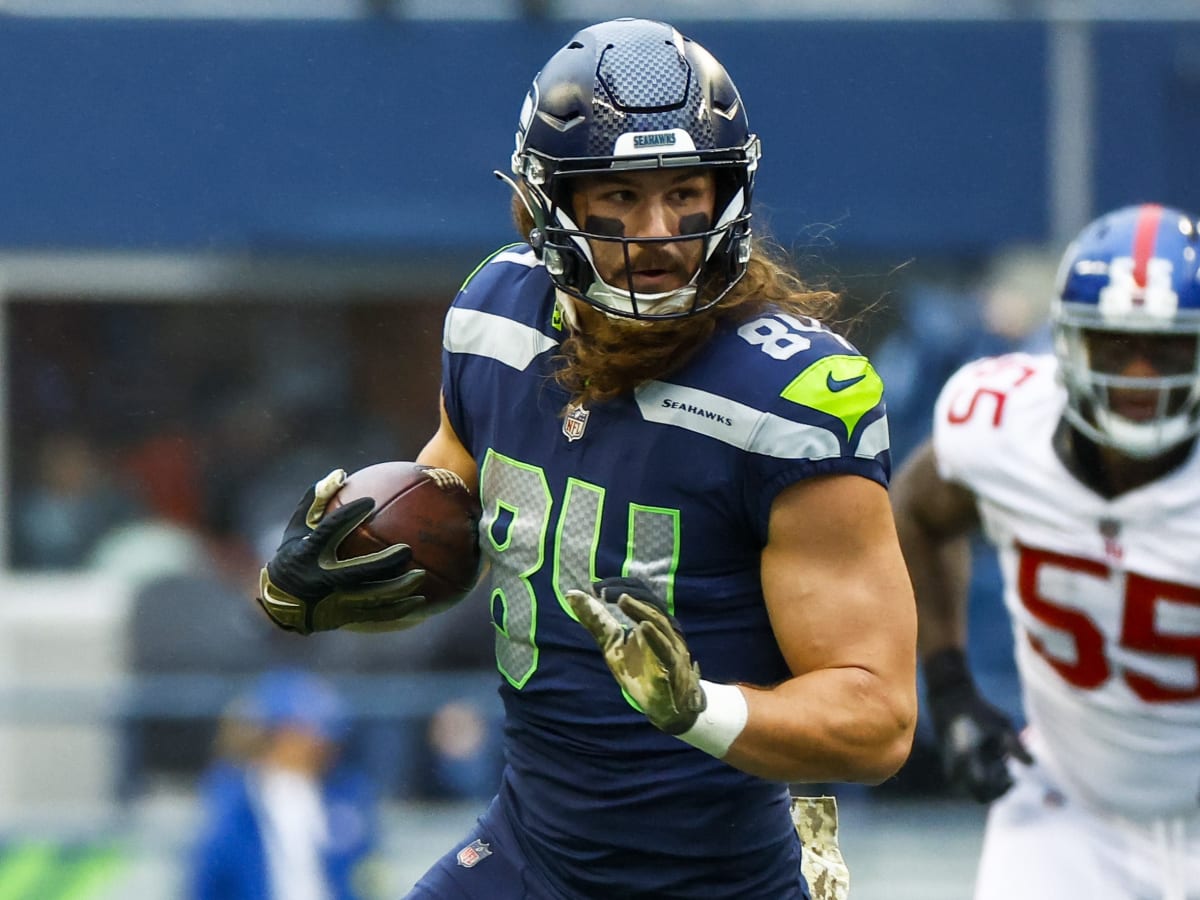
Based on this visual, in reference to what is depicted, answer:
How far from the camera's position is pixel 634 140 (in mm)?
2680

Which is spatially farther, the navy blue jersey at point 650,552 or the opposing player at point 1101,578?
the opposing player at point 1101,578

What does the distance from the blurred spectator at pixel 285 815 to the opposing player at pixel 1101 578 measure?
2.80 metres

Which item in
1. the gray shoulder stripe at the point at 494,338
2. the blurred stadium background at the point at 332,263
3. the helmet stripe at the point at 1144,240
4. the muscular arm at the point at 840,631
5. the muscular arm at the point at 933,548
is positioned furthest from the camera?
the blurred stadium background at the point at 332,263

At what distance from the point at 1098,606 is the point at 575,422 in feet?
4.50

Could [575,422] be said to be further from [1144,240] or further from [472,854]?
[1144,240]

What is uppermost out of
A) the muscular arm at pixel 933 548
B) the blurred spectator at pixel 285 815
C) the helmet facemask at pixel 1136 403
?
the helmet facemask at pixel 1136 403

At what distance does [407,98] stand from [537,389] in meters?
5.21

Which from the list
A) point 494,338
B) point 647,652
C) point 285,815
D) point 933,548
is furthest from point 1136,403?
point 285,815

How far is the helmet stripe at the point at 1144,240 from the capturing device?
3725 millimetres

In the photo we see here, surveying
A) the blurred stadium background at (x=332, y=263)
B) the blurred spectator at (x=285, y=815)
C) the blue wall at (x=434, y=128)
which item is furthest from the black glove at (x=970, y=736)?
the blue wall at (x=434, y=128)

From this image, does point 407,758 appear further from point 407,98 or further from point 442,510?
point 442,510

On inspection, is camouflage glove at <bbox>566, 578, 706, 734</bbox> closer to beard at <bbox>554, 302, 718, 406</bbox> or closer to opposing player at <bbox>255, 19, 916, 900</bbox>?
opposing player at <bbox>255, 19, 916, 900</bbox>


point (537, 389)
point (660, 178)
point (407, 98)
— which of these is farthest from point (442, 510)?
point (407, 98)

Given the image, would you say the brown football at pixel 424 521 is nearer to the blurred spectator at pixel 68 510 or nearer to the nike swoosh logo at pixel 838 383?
the nike swoosh logo at pixel 838 383
